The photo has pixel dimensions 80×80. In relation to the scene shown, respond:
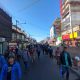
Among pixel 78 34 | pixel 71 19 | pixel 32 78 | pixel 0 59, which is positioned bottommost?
pixel 32 78

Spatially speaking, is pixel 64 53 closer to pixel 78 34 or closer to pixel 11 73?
pixel 11 73

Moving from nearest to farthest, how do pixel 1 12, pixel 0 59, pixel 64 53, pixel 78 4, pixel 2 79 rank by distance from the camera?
1. pixel 2 79
2. pixel 0 59
3. pixel 64 53
4. pixel 1 12
5. pixel 78 4

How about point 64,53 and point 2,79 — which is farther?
point 64,53

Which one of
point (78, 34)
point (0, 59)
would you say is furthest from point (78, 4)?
point (0, 59)

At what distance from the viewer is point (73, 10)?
432ft

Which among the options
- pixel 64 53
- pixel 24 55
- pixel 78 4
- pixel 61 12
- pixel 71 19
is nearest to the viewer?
pixel 64 53

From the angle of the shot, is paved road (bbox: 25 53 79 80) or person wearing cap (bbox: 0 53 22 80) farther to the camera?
paved road (bbox: 25 53 79 80)

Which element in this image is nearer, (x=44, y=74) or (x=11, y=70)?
(x=11, y=70)

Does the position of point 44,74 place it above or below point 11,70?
below

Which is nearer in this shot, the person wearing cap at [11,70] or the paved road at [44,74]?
the person wearing cap at [11,70]

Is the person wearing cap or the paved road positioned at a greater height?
the person wearing cap

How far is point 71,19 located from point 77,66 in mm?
106263

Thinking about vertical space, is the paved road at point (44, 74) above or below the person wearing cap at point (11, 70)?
below

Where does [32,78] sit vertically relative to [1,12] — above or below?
below
